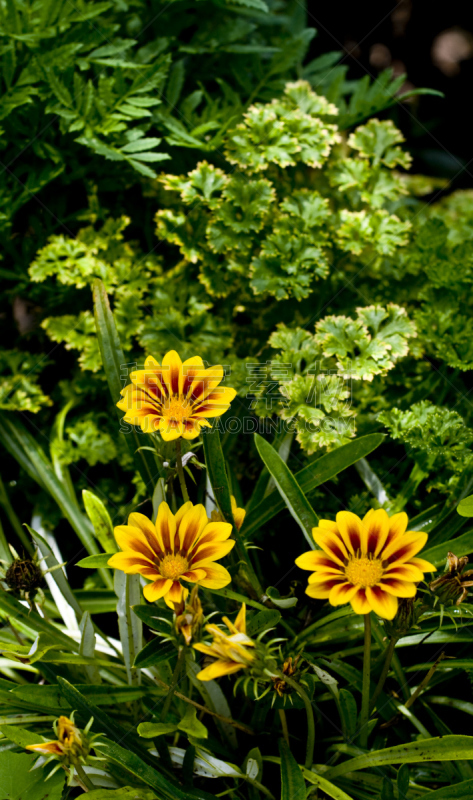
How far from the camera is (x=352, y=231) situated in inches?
53.4

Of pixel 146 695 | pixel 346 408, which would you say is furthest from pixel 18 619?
pixel 346 408

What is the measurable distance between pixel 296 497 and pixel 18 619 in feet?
1.50

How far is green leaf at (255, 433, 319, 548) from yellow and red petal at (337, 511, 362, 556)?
161 millimetres

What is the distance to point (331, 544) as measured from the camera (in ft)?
2.49

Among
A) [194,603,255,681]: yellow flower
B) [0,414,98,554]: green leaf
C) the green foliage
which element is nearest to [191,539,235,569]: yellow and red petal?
[194,603,255,681]: yellow flower

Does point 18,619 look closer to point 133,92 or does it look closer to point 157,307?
point 157,307

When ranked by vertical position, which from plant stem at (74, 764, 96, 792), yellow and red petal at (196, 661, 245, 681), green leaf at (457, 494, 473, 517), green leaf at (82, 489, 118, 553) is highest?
green leaf at (457, 494, 473, 517)

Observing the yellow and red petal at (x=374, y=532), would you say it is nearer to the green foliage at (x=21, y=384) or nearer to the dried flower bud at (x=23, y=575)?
the dried flower bud at (x=23, y=575)

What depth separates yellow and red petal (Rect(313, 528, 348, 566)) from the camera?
0.74m

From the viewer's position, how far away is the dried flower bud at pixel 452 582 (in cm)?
74

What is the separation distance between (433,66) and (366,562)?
2.61 meters

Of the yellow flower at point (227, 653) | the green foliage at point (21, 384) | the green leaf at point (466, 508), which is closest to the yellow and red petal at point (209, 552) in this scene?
the yellow flower at point (227, 653)

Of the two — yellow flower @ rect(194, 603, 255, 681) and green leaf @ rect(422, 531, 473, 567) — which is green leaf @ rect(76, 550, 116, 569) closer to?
yellow flower @ rect(194, 603, 255, 681)

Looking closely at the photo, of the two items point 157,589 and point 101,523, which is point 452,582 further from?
point 101,523
